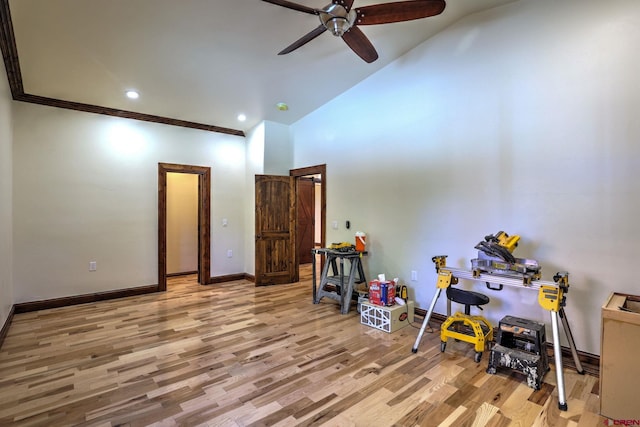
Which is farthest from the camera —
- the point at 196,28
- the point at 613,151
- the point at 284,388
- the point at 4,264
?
the point at 4,264

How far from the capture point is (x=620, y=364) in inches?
77.2

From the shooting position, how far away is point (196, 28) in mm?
3027

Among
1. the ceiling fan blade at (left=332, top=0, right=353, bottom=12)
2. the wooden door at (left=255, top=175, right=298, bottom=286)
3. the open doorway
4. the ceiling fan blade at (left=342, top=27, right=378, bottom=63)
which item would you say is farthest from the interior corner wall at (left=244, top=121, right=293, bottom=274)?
the ceiling fan blade at (left=332, top=0, right=353, bottom=12)

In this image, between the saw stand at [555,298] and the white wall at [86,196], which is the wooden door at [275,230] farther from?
the saw stand at [555,298]

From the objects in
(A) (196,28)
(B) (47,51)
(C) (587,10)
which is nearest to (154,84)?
(B) (47,51)

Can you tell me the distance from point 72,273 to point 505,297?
17.6 feet

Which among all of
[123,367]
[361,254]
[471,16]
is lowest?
[123,367]

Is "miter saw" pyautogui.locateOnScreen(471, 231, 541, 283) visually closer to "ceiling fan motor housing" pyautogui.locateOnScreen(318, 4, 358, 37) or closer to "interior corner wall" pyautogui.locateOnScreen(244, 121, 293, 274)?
"ceiling fan motor housing" pyautogui.locateOnScreen(318, 4, 358, 37)

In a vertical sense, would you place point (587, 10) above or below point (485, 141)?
above

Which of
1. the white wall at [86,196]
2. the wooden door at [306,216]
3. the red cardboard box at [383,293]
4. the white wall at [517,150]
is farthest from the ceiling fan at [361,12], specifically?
the wooden door at [306,216]

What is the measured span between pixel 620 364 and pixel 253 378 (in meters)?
2.46

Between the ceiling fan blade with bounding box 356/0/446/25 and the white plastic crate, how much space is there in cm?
273

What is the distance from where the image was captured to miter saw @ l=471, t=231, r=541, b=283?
2.51 m

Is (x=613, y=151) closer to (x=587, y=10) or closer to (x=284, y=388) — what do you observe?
(x=587, y=10)
